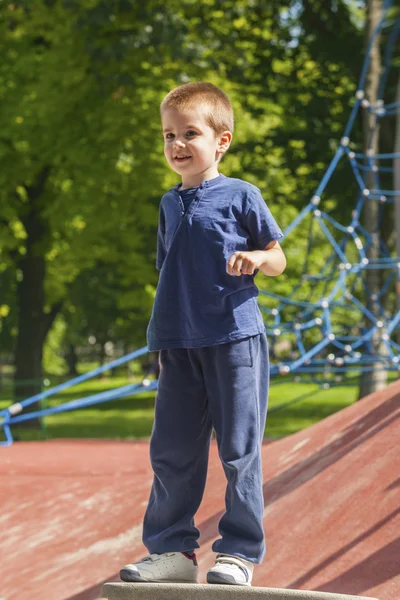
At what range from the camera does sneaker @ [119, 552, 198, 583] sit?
2.82 m

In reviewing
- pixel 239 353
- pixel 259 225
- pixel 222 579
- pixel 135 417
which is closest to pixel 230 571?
pixel 222 579

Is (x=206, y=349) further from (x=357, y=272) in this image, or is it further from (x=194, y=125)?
(x=357, y=272)

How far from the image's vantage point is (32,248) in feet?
53.8

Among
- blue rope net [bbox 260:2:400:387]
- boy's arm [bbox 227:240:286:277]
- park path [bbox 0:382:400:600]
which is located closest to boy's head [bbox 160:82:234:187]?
boy's arm [bbox 227:240:286:277]

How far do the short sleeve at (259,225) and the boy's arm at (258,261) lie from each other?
20mm

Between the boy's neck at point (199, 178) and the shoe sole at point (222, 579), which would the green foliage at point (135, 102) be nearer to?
the boy's neck at point (199, 178)

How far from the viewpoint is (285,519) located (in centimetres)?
397

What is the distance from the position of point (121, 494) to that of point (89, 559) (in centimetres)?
126

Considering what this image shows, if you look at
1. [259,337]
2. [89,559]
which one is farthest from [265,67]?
[259,337]

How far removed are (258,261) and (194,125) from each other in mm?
445

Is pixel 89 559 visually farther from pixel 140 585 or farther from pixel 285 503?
pixel 140 585

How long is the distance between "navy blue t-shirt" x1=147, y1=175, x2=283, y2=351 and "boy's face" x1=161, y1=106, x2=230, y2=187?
79 mm

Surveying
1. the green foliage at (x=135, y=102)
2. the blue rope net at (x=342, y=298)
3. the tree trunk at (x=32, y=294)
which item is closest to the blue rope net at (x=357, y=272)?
the blue rope net at (x=342, y=298)

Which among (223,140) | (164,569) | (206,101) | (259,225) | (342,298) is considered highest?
(206,101)
